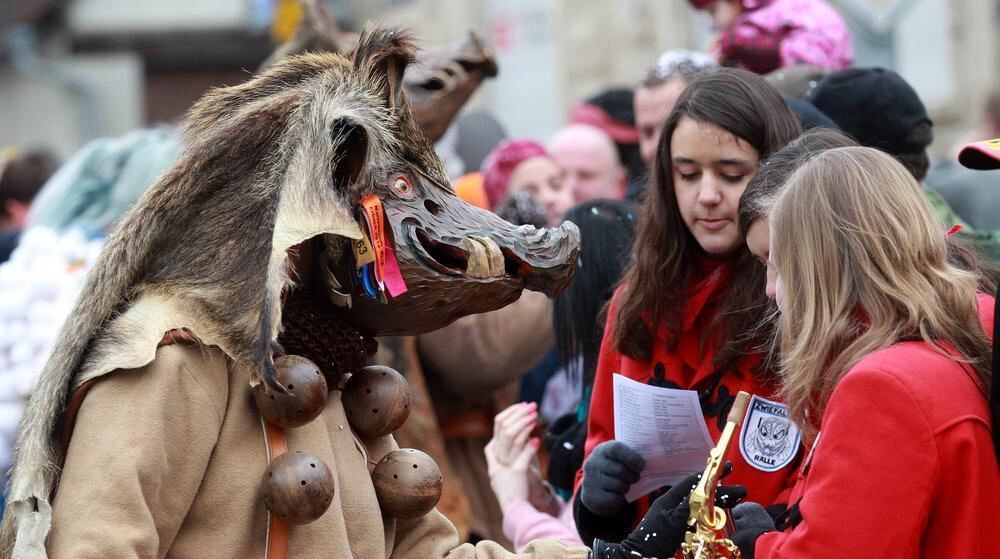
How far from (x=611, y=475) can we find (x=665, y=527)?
0.28 metres

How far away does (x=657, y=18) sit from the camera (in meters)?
9.88

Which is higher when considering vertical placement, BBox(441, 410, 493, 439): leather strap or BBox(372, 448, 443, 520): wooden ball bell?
BBox(372, 448, 443, 520): wooden ball bell

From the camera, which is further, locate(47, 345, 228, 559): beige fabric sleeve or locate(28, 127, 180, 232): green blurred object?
locate(28, 127, 180, 232): green blurred object

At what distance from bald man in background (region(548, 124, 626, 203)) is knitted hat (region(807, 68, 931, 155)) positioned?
1.56 m

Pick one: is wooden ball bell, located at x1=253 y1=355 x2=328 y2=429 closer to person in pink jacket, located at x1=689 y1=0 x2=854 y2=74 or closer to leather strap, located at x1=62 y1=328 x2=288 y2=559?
leather strap, located at x1=62 y1=328 x2=288 y2=559

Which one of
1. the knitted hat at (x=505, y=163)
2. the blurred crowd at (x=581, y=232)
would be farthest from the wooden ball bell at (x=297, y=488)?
the knitted hat at (x=505, y=163)

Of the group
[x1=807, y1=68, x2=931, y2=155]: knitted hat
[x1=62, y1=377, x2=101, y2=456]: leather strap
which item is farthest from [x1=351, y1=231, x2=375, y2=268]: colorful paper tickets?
[x1=807, y1=68, x2=931, y2=155]: knitted hat

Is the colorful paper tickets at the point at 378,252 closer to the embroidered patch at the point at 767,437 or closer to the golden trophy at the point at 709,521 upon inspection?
the golden trophy at the point at 709,521

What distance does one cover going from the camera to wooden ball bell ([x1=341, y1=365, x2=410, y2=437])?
2260mm

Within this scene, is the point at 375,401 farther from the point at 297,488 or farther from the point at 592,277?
the point at 592,277

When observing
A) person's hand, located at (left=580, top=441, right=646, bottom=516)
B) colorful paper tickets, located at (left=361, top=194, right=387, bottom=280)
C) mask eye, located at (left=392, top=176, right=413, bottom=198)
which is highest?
mask eye, located at (left=392, top=176, right=413, bottom=198)

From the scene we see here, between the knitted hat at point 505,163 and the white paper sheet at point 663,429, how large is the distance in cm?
222

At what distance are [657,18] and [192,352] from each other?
8316mm

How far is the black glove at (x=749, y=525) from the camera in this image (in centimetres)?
218
